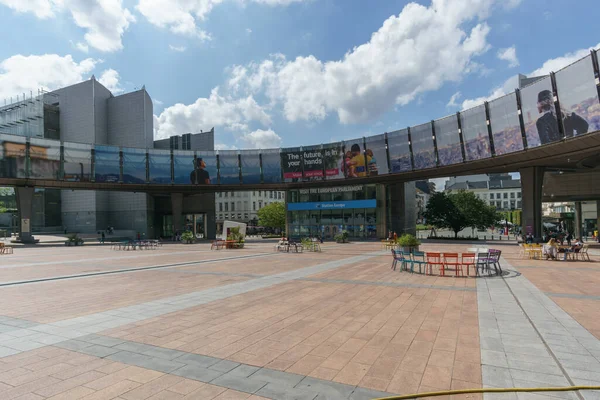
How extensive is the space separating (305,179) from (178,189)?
20.1m

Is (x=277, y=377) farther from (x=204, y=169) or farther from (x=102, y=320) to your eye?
(x=204, y=169)


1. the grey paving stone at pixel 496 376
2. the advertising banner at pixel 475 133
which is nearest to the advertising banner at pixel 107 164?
the advertising banner at pixel 475 133

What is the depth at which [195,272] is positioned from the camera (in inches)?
582

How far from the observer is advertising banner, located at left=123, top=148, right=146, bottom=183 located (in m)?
46.2

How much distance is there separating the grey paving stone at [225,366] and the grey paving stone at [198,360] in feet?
0.29

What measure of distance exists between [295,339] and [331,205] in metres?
46.6

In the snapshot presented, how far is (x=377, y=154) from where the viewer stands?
1758 inches

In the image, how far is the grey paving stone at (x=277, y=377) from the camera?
4.38 m

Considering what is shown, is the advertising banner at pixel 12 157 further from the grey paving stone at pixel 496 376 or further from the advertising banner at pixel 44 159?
the grey paving stone at pixel 496 376

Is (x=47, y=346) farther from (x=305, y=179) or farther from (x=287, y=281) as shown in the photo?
(x=305, y=179)

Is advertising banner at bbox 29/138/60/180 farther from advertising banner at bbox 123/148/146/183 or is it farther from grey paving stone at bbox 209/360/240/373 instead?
grey paving stone at bbox 209/360/240/373

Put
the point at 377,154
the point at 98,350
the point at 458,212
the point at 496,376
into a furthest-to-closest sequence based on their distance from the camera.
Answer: the point at 458,212, the point at 377,154, the point at 98,350, the point at 496,376

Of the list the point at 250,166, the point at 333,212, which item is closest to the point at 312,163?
the point at 333,212

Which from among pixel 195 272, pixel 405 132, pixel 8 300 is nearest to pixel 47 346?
pixel 8 300
